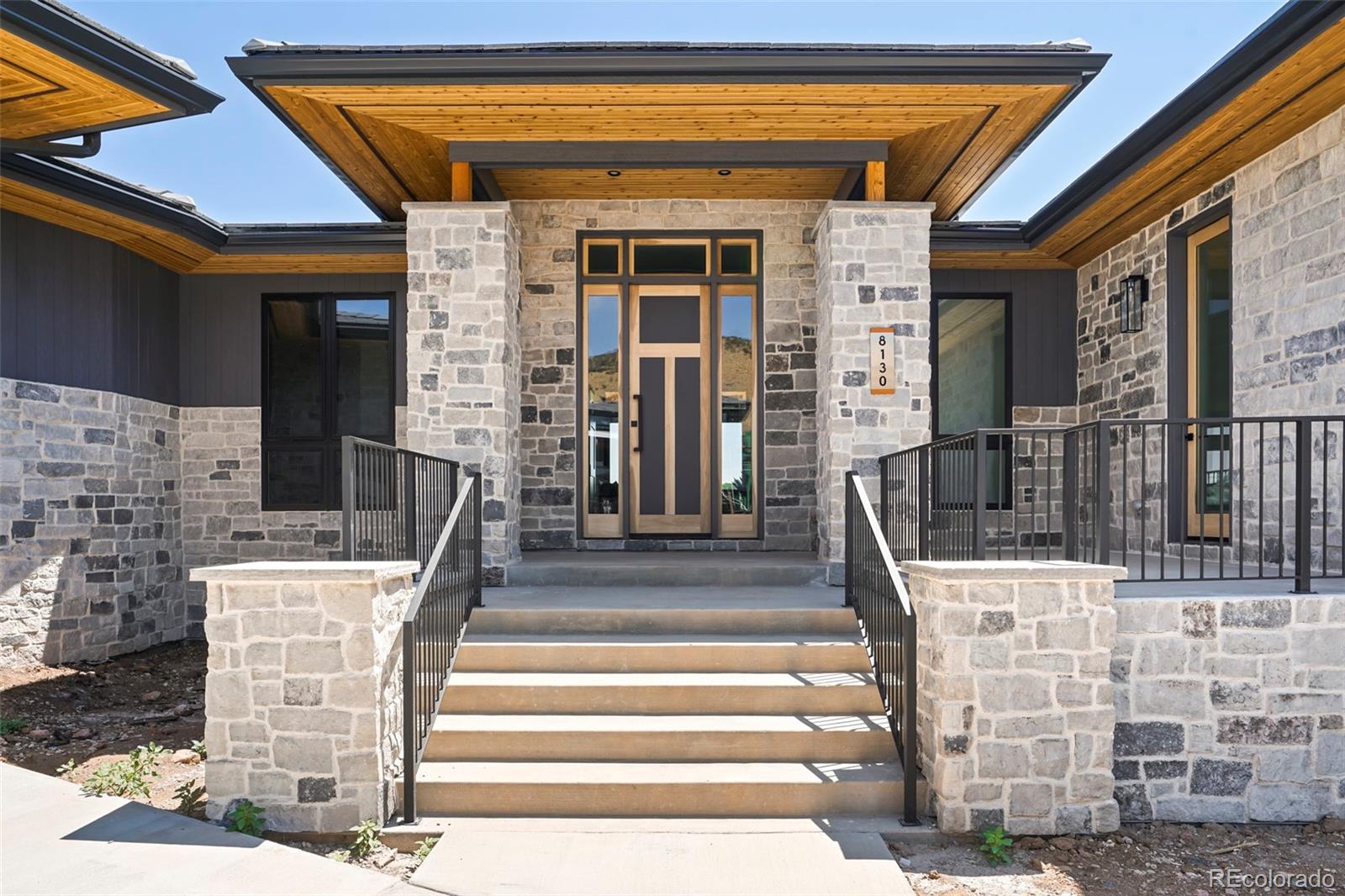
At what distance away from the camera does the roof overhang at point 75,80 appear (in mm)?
4145

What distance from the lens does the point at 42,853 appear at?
3205 millimetres

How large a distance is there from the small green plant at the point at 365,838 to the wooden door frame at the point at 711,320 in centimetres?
366

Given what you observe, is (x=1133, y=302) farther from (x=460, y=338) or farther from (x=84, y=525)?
(x=84, y=525)

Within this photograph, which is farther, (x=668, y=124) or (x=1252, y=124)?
(x=668, y=124)

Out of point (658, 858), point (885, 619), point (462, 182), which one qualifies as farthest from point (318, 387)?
point (658, 858)

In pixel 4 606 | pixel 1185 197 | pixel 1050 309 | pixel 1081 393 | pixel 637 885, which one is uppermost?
pixel 1185 197

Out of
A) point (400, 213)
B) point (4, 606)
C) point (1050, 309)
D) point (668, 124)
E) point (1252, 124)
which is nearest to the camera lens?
point (1252, 124)

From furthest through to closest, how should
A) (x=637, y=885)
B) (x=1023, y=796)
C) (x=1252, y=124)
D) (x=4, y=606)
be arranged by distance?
1. (x=4, y=606)
2. (x=1252, y=124)
3. (x=1023, y=796)
4. (x=637, y=885)

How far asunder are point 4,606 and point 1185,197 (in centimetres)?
927

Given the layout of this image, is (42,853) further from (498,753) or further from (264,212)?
(264,212)

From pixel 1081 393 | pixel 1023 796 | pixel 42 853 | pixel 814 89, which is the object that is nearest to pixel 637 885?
pixel 1023 796

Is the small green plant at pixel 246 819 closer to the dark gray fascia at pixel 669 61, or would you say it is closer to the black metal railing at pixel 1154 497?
the black metal railing at pixel 1154 497

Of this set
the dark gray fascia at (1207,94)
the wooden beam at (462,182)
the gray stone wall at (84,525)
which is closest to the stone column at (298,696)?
the wooden beam at (462,182)

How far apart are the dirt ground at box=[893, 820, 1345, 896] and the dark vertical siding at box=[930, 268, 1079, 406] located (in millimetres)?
4723
